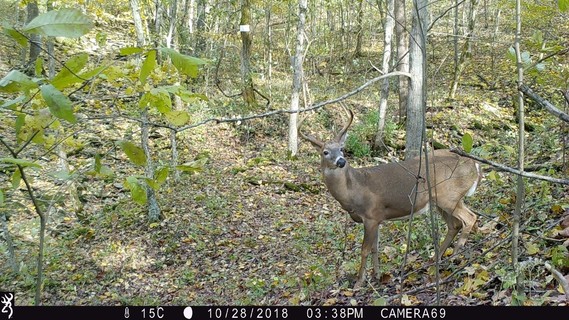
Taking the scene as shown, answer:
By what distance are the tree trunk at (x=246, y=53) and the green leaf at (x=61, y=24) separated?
43.5 ft

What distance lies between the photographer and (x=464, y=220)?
18.7 ft

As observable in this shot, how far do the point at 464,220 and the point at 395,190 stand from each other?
2.74 ft

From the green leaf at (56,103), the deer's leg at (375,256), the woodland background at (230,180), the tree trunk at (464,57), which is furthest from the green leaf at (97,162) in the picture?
the tree trunk at (464,57)

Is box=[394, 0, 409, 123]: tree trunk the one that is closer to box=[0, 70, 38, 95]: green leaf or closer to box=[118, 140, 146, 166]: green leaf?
box=[118, 140, 146, 166]: green leaf

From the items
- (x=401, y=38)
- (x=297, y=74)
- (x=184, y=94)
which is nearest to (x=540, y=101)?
(x=184, y=94)

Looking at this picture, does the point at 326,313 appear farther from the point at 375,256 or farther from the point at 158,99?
the point at 375,256

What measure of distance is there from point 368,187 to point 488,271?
201 centimetres

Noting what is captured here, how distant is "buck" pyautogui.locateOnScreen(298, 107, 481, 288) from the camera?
18.8 ft

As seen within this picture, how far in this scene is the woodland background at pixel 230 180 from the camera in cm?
169

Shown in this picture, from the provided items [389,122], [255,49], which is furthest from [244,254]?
[255,49]

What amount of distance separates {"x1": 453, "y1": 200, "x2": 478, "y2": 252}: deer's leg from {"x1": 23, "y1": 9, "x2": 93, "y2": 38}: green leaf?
5.14 meters

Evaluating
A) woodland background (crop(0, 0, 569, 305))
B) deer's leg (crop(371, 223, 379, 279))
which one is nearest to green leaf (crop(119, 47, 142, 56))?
woodland background (crop(0, 0, 569, 305))

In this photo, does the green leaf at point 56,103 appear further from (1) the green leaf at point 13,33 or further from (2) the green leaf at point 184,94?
(2) the green leaf at point 184,94

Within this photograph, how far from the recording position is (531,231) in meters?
4.84
